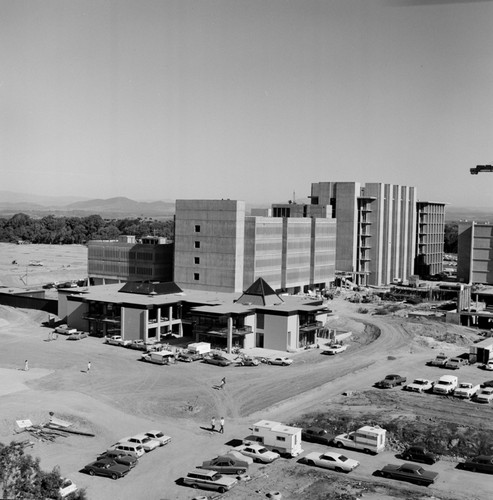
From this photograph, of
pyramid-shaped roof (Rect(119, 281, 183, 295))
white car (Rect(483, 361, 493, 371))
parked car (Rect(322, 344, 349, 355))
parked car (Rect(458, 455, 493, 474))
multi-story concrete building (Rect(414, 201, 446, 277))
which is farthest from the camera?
multi-story concrete building (Rect(414, 201, 446, 277))

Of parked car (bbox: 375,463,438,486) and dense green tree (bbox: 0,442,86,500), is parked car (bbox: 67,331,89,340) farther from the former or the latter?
dense green tree (bbox: 0,442,86,500)

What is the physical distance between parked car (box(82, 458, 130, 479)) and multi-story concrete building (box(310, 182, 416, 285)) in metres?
62.4

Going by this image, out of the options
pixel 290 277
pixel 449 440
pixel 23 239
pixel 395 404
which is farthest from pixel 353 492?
pixel 23 239

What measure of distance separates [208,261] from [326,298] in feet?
55.5

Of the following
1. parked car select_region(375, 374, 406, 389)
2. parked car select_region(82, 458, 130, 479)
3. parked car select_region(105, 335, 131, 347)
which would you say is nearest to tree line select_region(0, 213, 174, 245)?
parked car select_region(105, 335, 131, 347)

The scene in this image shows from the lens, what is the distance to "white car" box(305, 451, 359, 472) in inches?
1040

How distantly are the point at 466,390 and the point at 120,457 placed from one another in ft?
65.0

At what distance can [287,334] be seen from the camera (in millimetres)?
49469

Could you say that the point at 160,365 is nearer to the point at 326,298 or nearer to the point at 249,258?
the point at 249,258

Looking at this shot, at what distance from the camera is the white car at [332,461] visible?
2642 centimetres

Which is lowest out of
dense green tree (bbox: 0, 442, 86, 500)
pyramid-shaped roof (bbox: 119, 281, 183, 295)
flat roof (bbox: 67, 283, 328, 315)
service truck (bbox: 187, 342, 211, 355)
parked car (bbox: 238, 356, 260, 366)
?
parked car (bbox: 238, 356, 260, 366)

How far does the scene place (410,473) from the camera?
84.4 ft

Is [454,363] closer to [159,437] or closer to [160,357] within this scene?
[160,357]

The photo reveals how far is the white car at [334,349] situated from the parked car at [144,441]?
22.3 meters
